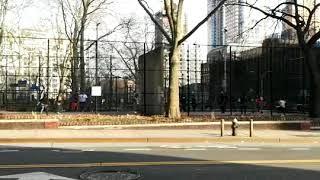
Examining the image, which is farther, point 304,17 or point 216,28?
→ point 216,28

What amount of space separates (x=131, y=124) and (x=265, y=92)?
3446cm

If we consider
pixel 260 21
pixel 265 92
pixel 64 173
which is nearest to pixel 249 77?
pixel 265 92

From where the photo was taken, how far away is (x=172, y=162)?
13820 millimetres

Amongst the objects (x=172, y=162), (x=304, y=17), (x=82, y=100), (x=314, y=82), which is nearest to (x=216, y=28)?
(x=304, y=17)

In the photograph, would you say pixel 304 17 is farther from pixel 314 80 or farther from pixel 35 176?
pixel 35 176

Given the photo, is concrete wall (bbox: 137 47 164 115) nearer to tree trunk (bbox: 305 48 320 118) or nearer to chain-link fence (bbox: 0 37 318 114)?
chain-link fence (bbox: 0 37 318 114)

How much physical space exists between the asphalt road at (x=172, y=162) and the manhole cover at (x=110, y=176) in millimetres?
232

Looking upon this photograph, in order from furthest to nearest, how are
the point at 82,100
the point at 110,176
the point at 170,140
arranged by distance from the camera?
the point at 82,100
the point at 170,140
the point at 110,176

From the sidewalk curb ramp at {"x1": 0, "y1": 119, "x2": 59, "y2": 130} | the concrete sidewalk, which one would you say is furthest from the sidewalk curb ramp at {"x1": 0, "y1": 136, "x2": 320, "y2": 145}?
the sidewalk curb ramp at {"x1": 0, "y1": 119, "x2": 59, "y2": 130}

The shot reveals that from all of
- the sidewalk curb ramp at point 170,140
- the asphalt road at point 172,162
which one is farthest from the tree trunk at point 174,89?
the asphalt road at point 172,162

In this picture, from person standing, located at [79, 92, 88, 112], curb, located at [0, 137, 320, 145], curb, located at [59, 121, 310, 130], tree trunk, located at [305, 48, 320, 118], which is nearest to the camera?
curb, located at [0, 137, 320, 145]

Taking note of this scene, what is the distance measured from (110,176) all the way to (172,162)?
2.73 metres

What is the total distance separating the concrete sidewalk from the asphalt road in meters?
2.27

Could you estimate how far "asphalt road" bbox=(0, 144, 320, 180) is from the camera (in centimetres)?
1190
